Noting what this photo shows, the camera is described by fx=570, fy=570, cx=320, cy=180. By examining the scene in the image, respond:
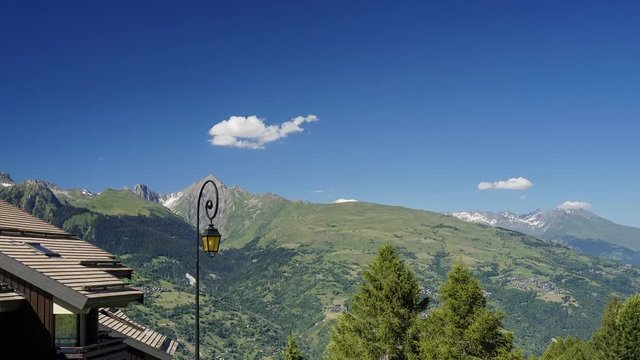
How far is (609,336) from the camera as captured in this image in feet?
209

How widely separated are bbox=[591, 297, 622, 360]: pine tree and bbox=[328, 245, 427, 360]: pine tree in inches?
1699

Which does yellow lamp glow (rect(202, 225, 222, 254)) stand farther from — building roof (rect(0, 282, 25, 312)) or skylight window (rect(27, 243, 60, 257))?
building roof (rect(0, 282, 25, 312))

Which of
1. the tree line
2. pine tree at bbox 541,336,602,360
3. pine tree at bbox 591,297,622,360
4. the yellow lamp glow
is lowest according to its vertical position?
pine tree at bbox 541,336,602,360

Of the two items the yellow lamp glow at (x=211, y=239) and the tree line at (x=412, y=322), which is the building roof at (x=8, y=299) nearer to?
the yellow lamp glow at (x=211, y=239)

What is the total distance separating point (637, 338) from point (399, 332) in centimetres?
4344

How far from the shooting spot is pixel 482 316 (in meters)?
24.2

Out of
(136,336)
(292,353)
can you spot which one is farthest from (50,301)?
(292,353)

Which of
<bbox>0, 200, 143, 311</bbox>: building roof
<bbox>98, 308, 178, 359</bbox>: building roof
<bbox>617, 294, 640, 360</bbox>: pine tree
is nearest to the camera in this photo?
<bbox>0, 200, 143, 311</bbox>: building roof

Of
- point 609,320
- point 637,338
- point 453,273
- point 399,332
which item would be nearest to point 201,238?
point 453,273

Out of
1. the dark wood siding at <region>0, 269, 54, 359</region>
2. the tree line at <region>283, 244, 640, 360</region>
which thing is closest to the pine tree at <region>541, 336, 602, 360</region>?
the tree line at <region>283, 244, 640, 360</region>

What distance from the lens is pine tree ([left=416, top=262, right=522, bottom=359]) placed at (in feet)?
78.8

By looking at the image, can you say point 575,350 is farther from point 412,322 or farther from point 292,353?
point 412,322

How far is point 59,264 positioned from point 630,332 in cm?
6095

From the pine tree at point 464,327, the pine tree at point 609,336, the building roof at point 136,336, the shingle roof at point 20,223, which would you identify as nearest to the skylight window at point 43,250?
the shingle roof at point 20,223
